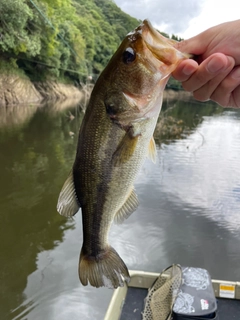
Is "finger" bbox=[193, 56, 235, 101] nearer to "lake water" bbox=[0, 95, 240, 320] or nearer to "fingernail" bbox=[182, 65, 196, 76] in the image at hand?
"fingernail" bbox=[182, 65, 196, 76]

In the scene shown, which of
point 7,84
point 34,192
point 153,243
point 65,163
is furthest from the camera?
point 7,84

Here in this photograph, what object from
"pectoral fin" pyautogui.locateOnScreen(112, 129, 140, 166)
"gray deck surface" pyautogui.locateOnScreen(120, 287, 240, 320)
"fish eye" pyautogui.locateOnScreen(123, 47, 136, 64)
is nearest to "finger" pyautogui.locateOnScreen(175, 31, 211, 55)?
"fish eye" pyautogui.locateOnScreen(123, 47, 136, 64)

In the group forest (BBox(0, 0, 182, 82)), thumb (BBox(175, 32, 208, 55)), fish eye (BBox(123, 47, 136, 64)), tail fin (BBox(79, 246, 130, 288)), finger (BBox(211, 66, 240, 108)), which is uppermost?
forest (BBox(0, 0, 182, 82))

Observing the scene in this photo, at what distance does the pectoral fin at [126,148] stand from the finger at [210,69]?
1.50 feet

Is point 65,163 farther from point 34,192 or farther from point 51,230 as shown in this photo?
point 51,230

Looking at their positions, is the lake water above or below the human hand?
below

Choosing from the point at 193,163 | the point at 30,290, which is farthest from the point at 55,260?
the point at 193,163

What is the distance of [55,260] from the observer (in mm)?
6031

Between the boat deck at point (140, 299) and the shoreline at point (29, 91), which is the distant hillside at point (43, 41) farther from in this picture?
the boat deck at point (140, 299)

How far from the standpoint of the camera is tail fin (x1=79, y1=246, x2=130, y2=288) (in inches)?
75.5

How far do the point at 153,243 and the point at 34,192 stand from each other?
3.95m

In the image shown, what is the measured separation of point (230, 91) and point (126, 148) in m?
0.72

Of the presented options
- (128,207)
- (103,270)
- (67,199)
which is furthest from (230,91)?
(103,270)

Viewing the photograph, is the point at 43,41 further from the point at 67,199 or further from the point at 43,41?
the point at 67,199
